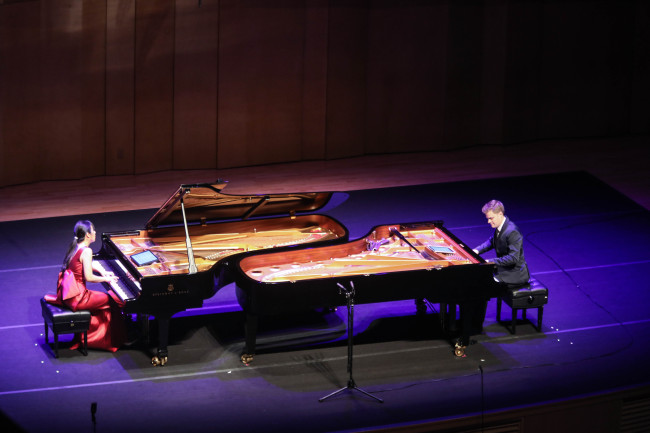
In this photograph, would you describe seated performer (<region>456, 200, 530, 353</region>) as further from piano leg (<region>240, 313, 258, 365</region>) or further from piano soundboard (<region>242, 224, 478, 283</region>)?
piano leg (<region>240, 313, 258, 365</region>)

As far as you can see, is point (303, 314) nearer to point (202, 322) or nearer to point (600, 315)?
point (202, 322)

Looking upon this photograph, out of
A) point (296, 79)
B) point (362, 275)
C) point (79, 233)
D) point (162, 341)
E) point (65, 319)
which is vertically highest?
point (296, 79)

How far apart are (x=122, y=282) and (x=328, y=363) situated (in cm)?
162

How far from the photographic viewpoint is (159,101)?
39.8ft

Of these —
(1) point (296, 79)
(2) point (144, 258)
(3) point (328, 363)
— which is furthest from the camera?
(1) point (296, 79)

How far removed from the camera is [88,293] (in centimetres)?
743

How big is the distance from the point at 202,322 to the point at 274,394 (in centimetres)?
137

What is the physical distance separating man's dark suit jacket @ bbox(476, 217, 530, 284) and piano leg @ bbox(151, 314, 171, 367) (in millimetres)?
2559

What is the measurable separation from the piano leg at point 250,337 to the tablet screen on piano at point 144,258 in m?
0.87

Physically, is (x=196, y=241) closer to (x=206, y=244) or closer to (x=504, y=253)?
(x=206, y=244)

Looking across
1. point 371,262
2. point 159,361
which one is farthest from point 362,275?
point 159,361

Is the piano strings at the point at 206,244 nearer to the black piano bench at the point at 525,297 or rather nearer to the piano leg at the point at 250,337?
the piano leg at the point at 250,337

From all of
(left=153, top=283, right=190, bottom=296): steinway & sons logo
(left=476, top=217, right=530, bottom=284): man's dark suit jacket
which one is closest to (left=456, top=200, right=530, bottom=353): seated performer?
(left=476, top=217, right=530, bottom=284): man's dark suit jacket

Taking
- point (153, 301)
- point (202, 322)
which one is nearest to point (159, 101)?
point (202, 322)
